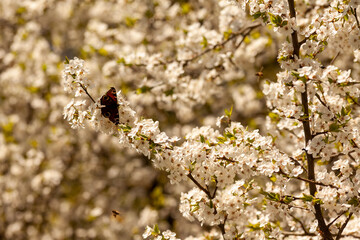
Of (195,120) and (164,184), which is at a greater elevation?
(195,120)

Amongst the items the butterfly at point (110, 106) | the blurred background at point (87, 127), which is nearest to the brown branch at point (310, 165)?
the butterfly at point (110, 106)

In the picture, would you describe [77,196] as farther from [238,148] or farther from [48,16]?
[238,148]

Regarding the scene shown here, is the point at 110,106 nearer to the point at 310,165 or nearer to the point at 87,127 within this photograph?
the point at 310,165

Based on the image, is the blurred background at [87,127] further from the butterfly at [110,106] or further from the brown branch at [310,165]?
the butterfly at [110,106]

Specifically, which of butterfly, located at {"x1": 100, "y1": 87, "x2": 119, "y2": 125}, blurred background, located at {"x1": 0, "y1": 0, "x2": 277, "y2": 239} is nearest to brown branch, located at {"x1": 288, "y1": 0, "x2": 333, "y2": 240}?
butterfly, located at {"x1": 100, "y1": 87, "x2": 119, "y2": 125}

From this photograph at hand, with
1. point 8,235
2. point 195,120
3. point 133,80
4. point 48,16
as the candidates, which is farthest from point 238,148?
point 48,16
